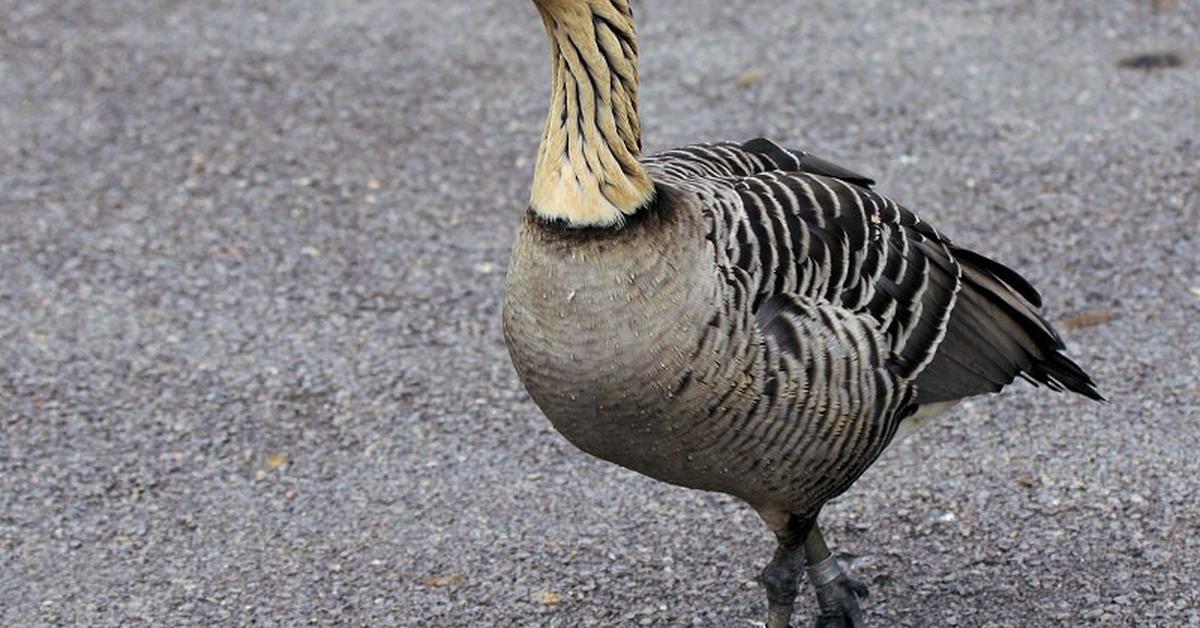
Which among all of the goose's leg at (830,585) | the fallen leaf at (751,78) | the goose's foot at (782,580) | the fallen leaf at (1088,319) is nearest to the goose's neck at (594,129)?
the goose's foot at (782,580)

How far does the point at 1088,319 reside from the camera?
750cm

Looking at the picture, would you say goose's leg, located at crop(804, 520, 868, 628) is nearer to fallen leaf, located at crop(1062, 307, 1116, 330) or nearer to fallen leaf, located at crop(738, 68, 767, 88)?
fallen leaf, located at crop(1062, 307, 1116, 330)

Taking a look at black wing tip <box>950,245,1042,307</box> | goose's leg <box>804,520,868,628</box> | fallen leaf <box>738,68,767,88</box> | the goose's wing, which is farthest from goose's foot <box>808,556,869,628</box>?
fallen leaf <box>738,68,767,88</box>

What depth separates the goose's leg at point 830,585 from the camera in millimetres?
5660

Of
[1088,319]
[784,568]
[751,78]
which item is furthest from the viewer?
[751,78]

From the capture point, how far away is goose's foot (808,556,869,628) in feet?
18.6

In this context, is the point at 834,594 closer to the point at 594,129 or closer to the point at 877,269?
the point at 877,269

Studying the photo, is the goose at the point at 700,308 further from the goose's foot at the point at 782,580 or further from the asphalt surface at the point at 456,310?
the asphalt surface at the point at 456,310

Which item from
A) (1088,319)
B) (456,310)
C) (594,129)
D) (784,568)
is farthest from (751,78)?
(594,129)

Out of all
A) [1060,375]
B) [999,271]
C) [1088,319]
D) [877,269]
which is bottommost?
[1088,319]

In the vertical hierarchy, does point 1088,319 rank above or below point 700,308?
below

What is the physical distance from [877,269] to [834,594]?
1.25 m

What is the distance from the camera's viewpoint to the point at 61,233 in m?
8.59

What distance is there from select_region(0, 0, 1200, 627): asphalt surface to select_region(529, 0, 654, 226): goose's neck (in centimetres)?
184
